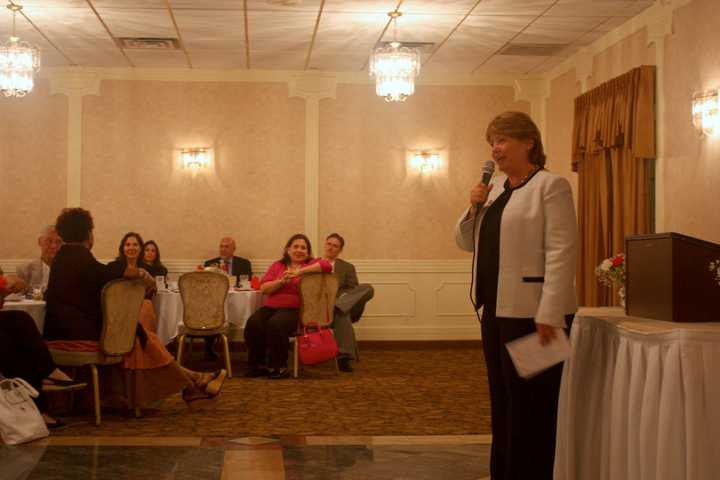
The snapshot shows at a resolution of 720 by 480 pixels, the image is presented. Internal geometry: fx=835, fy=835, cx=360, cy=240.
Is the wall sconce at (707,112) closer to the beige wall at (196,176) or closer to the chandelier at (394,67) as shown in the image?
the chandelier at (394,67)

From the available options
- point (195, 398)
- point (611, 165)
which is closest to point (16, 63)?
point (195, 398)

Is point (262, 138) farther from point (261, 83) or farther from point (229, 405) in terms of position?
point (229, 405)

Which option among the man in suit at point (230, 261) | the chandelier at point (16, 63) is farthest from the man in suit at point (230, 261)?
the chandelier at point (16, 63)

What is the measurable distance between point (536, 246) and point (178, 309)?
5.35 metres

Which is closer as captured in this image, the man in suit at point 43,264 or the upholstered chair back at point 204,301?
the man in suit at point 43,264

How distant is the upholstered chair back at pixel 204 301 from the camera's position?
7352 millimetres

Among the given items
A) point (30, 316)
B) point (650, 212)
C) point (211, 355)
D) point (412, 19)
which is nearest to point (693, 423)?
point (30, 316)

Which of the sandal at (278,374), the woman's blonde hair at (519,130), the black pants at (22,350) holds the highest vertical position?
the woman's blonde hair at (519,130)

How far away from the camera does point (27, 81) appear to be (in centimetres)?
766

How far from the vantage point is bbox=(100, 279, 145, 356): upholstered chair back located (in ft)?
17.4

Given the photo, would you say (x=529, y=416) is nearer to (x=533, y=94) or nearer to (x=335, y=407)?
(x=335, y=407)

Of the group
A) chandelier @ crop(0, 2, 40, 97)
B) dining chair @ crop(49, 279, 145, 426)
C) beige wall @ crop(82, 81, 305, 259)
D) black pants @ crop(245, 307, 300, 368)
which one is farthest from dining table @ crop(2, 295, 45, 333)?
beige wall @ crop(82, 81, 305, 259)

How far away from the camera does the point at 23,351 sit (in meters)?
5.07

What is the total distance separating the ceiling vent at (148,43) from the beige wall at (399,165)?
210 cm
